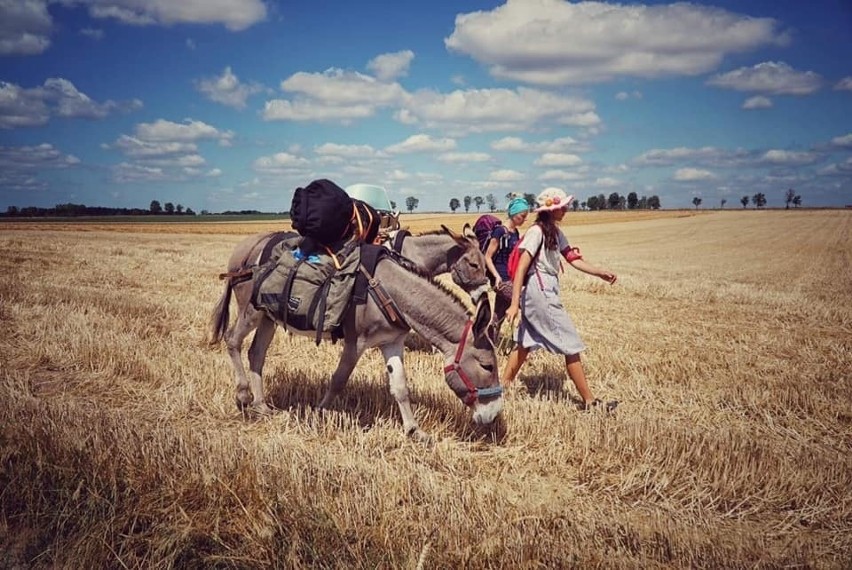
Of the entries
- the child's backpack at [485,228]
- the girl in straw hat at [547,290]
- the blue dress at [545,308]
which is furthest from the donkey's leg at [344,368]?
the child's backpack at [485,228]

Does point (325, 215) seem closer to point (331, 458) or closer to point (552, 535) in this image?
point (331, 458)

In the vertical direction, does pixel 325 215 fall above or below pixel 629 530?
above

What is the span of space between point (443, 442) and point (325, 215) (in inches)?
97.3

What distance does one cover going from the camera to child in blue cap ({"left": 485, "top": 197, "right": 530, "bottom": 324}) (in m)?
8.03

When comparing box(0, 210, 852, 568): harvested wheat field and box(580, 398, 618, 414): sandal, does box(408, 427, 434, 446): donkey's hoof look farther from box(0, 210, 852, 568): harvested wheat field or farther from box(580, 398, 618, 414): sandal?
box(580, 398, 618, 414): sandal


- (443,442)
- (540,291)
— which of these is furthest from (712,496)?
(540,291)

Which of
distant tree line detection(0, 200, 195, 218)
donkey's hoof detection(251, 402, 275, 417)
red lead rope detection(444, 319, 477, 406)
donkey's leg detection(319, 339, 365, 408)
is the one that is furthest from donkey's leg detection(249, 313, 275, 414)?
distant tree line detection(0, 200, 195, 218)

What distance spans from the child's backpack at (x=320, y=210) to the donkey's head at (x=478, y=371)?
1.65 metres

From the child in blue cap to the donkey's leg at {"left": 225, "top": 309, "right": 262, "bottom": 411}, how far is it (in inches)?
149

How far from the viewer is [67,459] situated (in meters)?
3.65

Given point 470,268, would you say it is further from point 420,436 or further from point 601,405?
point 420,436

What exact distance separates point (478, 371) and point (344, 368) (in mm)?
1608

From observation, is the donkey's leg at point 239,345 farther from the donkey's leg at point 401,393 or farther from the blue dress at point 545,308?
the blue dress at point 545,308

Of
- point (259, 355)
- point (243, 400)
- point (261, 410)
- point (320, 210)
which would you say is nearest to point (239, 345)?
point (259, 355)
